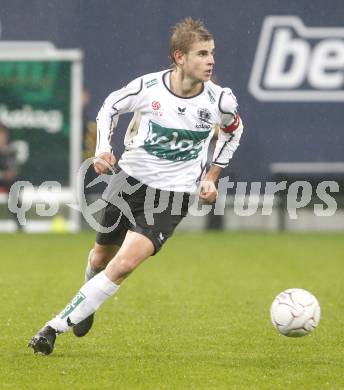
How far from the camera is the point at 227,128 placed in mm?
6922

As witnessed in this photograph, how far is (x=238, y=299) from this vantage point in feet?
31.5

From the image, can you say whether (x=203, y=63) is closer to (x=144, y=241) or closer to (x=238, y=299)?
(x=144, y=241)

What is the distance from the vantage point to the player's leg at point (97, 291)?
20.9 feet

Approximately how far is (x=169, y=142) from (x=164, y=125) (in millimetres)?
116

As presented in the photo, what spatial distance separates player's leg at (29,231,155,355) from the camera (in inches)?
251

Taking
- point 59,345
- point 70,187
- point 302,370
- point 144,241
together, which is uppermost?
point 144,241

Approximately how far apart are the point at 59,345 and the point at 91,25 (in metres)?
11.7

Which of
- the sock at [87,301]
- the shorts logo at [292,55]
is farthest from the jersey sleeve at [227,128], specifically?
the shorts logo at [292,55]

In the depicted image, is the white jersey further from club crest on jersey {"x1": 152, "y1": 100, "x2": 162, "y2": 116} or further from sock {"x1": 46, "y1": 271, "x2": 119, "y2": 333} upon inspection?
sock {"x1": 46, "y1": 271, "x2": 119, "y2": 333}

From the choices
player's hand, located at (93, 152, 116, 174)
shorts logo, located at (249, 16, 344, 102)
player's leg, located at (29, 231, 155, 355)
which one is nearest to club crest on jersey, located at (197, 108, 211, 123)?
player's hand, located at (93, 152, 116, 174)

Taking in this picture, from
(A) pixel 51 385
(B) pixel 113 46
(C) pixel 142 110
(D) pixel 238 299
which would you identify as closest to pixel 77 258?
(D) pixel 238 299

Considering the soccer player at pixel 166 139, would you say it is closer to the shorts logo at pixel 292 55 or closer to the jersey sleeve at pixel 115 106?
the jersey sleeve at pixel 115 106

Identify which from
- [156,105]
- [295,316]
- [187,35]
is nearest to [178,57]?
[187,35]

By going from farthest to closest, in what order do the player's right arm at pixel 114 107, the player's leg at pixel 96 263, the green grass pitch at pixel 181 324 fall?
the player's leg at pixel 96 263, the player's right arm at pixel 114 107, the green grass pitch at pixel 181 324
